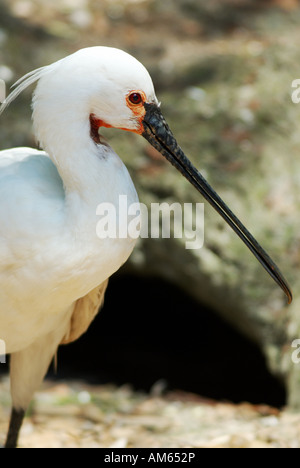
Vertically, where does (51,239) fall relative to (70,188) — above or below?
below

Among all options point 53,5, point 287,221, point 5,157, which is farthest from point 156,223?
point 53,5

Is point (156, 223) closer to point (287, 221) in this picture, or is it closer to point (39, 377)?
point (287, 221)

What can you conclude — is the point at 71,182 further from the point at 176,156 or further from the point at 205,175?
the point at 205,175

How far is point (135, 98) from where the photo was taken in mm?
2273

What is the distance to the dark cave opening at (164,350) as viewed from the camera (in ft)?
16.2

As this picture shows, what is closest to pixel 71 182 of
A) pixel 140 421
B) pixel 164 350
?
pixel 140 421

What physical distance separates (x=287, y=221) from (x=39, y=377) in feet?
6.18

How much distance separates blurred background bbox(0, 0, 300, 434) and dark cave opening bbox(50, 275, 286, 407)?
1cm

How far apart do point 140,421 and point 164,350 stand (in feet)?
4.68

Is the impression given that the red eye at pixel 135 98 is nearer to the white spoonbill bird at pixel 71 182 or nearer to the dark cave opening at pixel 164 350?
the white spoonbill bird at pixel 71 182

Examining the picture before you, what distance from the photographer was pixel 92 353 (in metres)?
5.39

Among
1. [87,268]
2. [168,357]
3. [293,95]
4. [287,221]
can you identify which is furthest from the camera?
[168,357]

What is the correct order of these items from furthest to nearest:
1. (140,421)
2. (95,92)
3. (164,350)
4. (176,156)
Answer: (164,350), (140,421), (176,156), (95,92)

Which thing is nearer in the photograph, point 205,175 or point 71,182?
point 71,182
